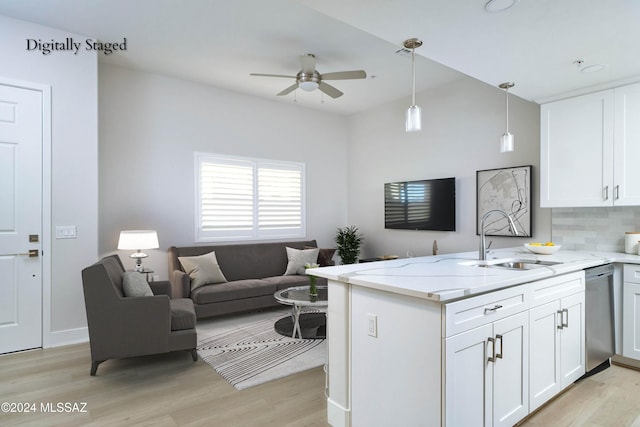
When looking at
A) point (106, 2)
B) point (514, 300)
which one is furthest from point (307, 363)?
point (106, 2)

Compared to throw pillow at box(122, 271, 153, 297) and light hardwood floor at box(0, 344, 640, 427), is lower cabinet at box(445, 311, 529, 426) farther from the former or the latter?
throw pillow at box(122, 271, 153, 297)

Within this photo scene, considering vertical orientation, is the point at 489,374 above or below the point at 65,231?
below

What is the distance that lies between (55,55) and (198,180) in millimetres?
2085

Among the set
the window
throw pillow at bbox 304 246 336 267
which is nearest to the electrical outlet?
throw pillow at bbox 304 246 336 267

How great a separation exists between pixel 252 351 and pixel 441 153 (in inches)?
145

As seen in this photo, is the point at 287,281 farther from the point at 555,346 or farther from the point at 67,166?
the point at 555,346

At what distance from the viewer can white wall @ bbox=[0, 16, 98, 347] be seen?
3533mm

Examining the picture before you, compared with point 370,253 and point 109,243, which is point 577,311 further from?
point 109,243

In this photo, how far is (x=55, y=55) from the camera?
3604 mm

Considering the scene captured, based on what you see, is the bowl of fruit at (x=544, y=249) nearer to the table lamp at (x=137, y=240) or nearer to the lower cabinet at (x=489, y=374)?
the lower cabinet at (x=489, y=374)

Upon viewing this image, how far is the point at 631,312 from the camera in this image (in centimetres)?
299

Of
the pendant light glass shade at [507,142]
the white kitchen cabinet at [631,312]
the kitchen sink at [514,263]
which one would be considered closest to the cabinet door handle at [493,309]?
the kitchen sink at [514,263]

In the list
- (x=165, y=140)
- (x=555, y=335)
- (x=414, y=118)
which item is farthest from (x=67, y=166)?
(x=555, y=335)

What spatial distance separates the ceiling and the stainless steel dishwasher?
1702 mm
